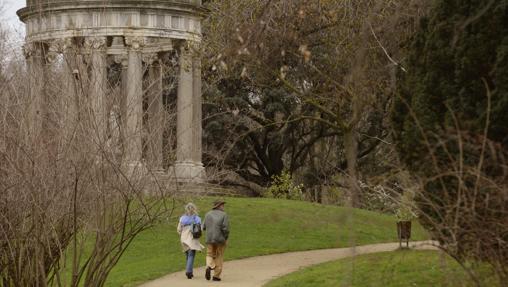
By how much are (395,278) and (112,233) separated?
16.4ft

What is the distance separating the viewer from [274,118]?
44625mm

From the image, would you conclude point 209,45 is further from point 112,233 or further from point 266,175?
point 266,175

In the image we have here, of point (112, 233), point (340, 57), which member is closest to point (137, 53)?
point (340, 57)

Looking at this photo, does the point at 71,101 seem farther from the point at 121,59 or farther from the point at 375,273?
the point at 121,59

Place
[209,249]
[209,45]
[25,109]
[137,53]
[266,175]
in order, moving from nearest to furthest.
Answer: [25,109], [209,249], [209,45], [137,53], [266,175]

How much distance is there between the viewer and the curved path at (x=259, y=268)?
2021cm

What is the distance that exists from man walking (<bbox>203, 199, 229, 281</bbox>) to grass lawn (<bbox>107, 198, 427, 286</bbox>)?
1612 millimetres

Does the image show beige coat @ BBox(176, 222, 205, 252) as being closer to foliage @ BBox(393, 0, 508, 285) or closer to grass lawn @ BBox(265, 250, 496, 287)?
grass lawn @ BBox(265, 250, 496, 287)

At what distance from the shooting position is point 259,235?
28.2 metres

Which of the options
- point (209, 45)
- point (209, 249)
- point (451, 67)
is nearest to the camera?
point (451, 67)

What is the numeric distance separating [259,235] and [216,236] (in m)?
8.33

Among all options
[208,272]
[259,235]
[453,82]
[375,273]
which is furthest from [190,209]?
[259,235]

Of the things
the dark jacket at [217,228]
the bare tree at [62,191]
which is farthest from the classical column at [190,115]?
the bare tree at [62,191]

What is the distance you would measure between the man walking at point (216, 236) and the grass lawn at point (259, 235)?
1.61 metres
